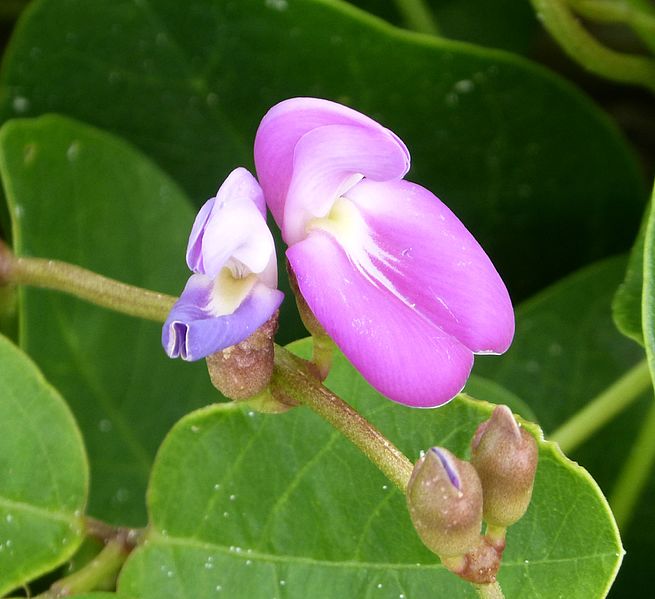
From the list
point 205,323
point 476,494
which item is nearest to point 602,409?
point 476,494

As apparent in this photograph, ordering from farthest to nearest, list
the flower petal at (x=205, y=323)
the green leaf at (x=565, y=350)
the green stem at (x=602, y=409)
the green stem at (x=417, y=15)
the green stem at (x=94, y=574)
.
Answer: the green stem at (x=417, y=15) < the green leaf at (x=565, y=350) < the green stem at (x=602, y=409) < the green stem at (x=94, y=574) < the flower petal at (x=205, y=323)

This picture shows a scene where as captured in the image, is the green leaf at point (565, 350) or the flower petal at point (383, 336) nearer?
the flower petal at point (383, 336)

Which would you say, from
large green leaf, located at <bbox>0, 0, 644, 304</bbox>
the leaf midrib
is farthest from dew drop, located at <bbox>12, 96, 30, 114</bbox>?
the leaf midrib

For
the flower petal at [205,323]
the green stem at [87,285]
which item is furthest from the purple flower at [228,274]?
the green stem at [87,285]

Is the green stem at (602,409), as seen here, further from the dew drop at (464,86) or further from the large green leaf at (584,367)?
the dew drop at (464,86)

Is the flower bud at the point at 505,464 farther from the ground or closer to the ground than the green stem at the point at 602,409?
farther from the ground

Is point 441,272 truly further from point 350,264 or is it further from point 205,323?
point 205,323

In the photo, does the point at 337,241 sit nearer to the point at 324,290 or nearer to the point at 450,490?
the point at 324,290

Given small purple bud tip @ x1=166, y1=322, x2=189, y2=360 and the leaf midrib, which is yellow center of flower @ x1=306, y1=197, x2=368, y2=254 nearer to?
small purple bud tip @ x1=166, y1=322, x2=189, y2=360
